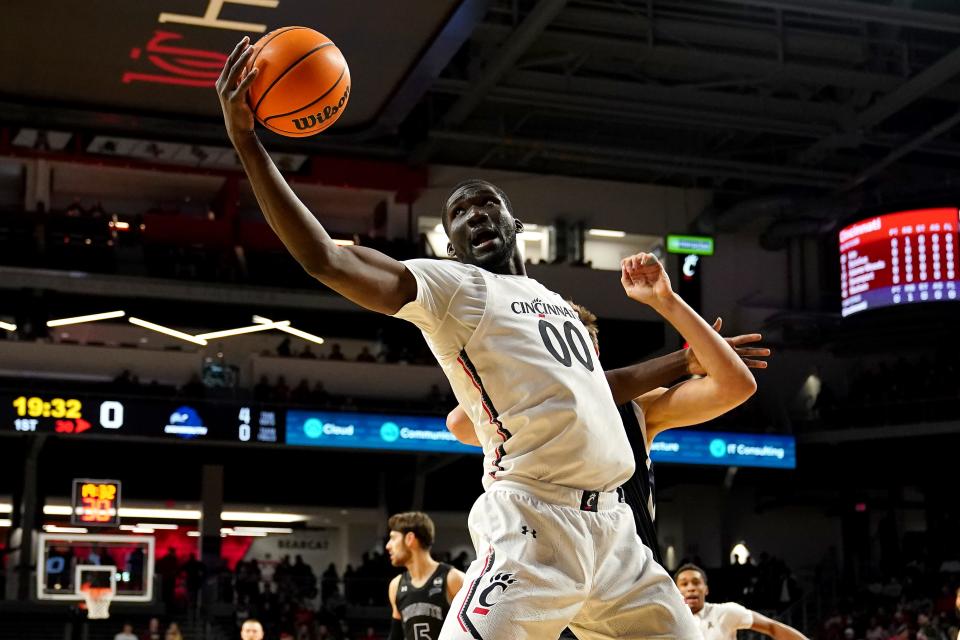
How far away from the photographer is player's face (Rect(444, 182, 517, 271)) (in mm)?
4152

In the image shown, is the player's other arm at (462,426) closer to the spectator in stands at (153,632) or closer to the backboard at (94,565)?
the backboard at (94,565)

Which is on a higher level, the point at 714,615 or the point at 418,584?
the point at 418,584

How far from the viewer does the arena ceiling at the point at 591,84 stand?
1705 cm

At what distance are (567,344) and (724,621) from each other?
16.7ft

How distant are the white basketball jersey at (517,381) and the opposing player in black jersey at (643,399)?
0.40m

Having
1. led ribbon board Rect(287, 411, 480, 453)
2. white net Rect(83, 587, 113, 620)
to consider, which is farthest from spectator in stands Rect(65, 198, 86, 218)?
white net Rect(83, 587, 113, 620)

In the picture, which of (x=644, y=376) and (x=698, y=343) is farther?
(x=644, y=376)

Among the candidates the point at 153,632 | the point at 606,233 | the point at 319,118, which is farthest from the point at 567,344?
the point at 606,233

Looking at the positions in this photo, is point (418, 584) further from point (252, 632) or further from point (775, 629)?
point (775, 629)

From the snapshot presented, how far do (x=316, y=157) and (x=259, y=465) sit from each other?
6.91 m

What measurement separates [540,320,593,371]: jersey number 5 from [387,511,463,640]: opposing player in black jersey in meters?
4.40

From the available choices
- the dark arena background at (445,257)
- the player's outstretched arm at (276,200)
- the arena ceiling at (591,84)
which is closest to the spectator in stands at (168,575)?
the dark arena background at (445,257)

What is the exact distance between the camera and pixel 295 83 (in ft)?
13.3

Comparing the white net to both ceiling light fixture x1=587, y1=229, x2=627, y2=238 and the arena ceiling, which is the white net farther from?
ceiling light fixture x1=587, y1=229, x2=627, y2=238
